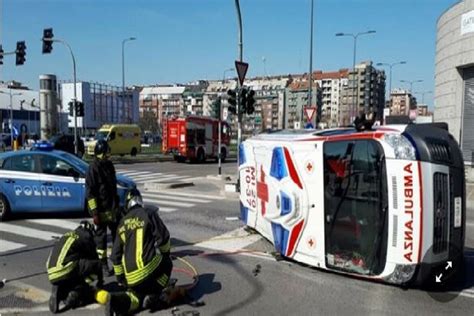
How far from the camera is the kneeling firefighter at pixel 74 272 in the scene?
4934mm

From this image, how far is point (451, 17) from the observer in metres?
19.5

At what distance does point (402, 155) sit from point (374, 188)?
1.64ft

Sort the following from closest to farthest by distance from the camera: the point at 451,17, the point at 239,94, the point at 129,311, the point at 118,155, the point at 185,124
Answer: the point at 129,311 → the point at 239,94 → the point at 451,17 → the point at 185,124 → the point at 118,155

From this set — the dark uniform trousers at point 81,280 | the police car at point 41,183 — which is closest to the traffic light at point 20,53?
the police car at point 41,183

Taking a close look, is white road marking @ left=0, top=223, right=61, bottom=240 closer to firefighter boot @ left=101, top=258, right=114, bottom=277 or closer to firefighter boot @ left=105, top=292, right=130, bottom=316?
firefighter boot @ left=101, top=258, right=114, bottom=277

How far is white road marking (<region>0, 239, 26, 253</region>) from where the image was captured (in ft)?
24.5

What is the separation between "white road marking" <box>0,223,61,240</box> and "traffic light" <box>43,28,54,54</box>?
55.6 feet

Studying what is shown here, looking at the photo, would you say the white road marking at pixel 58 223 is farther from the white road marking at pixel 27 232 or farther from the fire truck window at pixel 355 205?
the fire truck window at pixel 355 205

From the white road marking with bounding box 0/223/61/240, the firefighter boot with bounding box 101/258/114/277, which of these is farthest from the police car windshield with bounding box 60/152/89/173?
the firefighter boot with bounding box 101/258/114/277

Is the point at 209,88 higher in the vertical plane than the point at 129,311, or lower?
higher

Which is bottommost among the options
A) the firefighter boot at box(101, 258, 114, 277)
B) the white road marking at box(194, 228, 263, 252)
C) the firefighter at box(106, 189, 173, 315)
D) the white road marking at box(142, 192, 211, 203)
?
the white road marking at box(142, 192, 211, 203)

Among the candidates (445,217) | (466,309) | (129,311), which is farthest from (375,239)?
(129,311)

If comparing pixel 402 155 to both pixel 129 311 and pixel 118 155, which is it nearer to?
pixel 129 311

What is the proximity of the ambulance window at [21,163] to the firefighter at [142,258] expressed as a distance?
5.71m
